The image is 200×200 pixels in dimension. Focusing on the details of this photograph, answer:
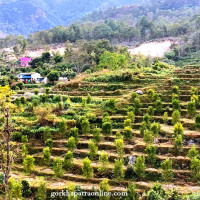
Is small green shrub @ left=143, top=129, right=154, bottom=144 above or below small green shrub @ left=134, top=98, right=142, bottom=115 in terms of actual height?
below

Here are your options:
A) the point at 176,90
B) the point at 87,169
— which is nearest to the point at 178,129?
the point at 87,169

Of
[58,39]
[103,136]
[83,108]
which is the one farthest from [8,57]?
[103,136]

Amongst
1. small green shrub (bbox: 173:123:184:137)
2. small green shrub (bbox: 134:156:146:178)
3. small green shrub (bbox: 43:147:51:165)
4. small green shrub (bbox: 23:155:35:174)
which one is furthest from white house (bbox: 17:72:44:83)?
small green shrub (bbox: 134:156:146:178)

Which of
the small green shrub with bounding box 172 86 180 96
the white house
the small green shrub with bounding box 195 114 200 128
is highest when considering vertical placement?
the white house

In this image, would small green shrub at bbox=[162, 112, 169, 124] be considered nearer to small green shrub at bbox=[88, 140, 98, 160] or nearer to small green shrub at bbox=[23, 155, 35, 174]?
small green shrub at bbox=[88, 140, 98, 160]

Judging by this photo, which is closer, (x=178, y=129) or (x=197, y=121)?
(x=178, y=129)

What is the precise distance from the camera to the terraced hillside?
13.5m

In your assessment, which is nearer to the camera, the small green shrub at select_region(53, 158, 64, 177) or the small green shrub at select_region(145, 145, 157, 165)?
the small green shrub at select_region(53, 158, 64, 177)

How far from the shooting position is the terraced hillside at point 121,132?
1353cm

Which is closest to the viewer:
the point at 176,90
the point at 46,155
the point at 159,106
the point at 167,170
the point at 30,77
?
the point at 167,170

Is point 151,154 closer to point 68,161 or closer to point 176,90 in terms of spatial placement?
point 68,161

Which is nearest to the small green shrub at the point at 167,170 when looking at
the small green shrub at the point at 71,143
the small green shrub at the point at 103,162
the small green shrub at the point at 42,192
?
the small green shrub at the point at 103,162

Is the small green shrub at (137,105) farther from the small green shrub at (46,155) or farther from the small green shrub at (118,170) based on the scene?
the small green shrub at (46,155)

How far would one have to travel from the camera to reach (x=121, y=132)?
18219 millimetres
